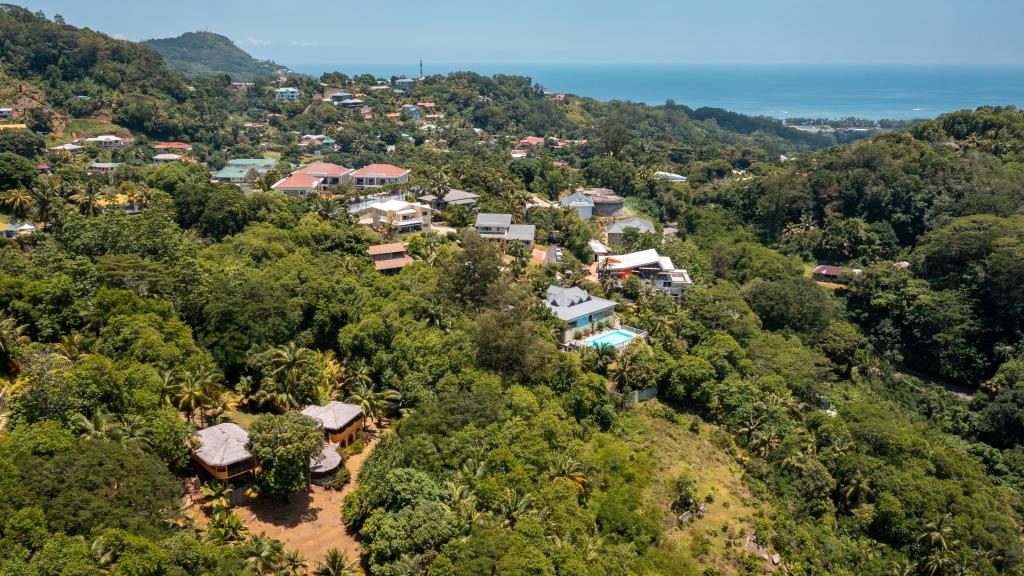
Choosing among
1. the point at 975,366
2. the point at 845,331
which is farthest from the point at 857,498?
the point at 975,366

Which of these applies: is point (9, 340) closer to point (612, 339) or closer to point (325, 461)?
point (325, 461)

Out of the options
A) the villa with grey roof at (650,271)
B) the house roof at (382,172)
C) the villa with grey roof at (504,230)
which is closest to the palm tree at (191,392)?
the villa with grey roof at (504,230)

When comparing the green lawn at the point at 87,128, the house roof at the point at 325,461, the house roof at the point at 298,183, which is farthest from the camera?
the green lawn at the point at 87,128

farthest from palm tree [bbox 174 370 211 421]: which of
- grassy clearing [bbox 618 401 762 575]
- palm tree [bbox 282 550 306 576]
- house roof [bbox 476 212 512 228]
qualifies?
house roof [bbox 476 212 512 228]

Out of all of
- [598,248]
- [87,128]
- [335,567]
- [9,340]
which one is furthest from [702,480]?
[87,128]

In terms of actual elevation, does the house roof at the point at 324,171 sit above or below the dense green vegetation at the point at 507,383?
above

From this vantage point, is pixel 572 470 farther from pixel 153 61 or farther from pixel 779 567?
pixel 153 61

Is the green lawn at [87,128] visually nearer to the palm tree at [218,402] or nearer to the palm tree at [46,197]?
the palm tree at [46,197]
